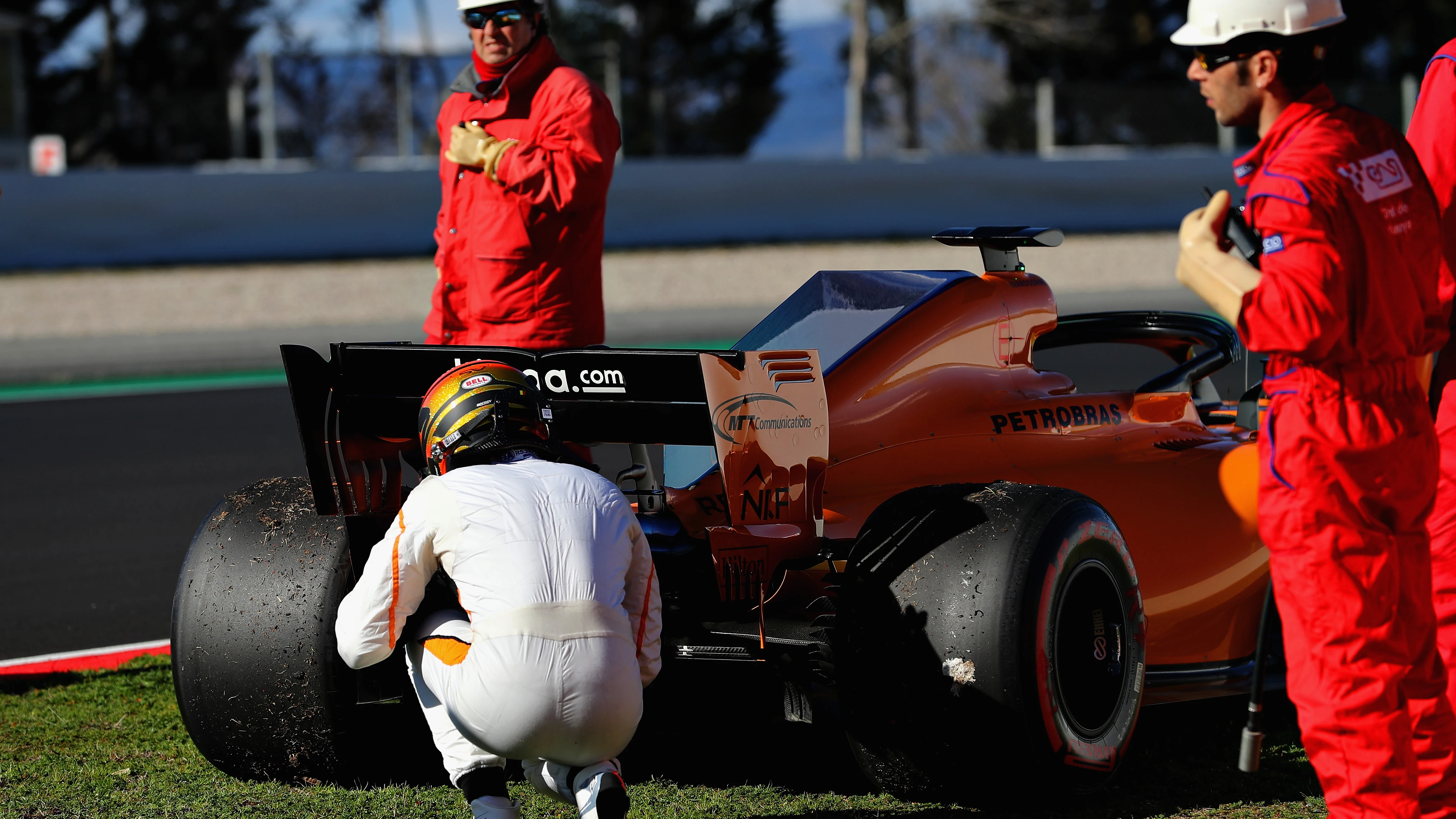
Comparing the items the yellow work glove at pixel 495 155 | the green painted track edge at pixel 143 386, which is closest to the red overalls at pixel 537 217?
the yellow work glove at pixel 495 155

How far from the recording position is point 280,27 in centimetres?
3909

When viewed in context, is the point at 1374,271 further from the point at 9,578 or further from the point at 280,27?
the point at 280,27

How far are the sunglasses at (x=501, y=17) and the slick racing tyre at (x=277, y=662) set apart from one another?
1.74 m

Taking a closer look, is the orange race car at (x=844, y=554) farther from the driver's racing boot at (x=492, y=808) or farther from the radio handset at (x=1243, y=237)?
the radio handset at (x=1243, y=237)

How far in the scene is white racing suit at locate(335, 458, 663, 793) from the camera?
10.0ft

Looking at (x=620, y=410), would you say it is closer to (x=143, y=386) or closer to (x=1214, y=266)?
(x=1214, y=266)

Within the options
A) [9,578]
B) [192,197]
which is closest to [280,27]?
[192,197]

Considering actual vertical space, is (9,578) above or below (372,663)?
below

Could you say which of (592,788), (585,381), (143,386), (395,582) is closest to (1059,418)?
(585,381)

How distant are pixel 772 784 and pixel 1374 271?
76.0 inches

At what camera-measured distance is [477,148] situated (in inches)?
199

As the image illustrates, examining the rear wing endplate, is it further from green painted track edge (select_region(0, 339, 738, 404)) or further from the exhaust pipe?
green painted track edge (select_region(0, 339, 738, 404))

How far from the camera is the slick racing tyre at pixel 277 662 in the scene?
3.83 metres

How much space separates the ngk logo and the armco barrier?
50.2 feet
